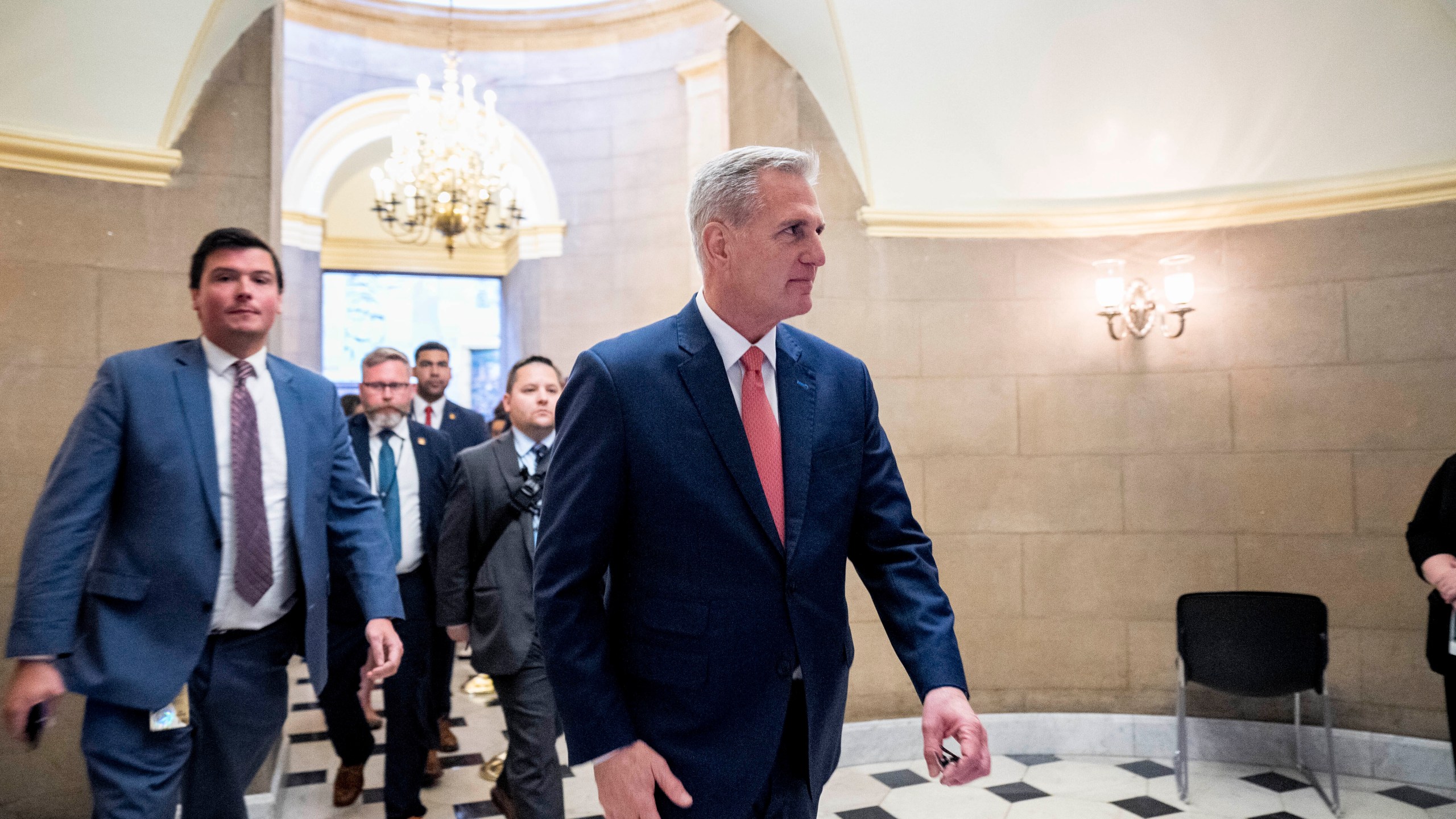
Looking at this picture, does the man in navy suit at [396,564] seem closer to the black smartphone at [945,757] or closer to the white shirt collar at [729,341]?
the white shirt collar at [729,341]

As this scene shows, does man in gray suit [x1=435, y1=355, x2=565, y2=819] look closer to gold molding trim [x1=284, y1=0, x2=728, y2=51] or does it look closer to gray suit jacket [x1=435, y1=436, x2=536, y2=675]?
gray suit jacket [x1=435, y1=436, x2=536, y2=675]

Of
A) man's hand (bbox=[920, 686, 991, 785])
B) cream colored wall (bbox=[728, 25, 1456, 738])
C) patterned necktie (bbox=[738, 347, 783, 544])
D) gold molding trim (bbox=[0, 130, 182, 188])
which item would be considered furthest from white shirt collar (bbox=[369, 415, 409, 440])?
man's hand (bbox=[920, 686, 991, 785])

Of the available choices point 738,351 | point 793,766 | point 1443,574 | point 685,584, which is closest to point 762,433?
point 738,351

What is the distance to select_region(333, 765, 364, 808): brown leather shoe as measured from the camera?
422 cm

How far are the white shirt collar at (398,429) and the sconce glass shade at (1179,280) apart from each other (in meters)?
3.66

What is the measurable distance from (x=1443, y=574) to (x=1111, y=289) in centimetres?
200

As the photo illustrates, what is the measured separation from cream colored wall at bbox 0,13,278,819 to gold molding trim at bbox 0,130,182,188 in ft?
0.11

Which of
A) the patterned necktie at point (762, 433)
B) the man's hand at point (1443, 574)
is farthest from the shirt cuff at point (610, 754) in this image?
the man's hand at point (1443, 574)

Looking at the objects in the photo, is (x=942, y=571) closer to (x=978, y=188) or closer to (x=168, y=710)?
(x=978, y=188)

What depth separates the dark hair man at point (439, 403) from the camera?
5.50 metres

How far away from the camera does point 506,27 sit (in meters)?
10.6

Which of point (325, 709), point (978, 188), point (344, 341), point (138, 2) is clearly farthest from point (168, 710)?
point (344, 341)

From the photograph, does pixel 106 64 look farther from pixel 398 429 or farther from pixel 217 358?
pixel 217 358

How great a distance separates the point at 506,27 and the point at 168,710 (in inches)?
384
